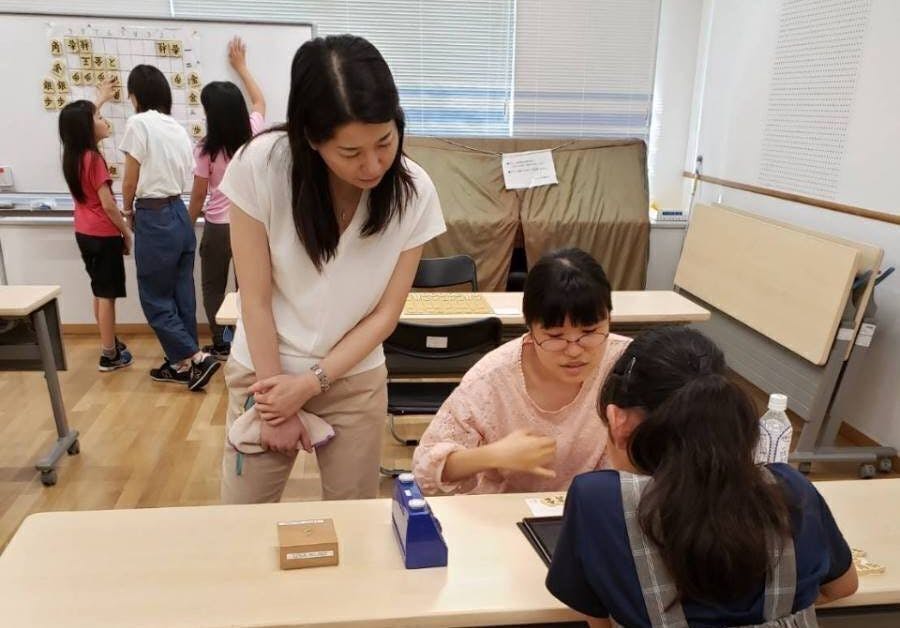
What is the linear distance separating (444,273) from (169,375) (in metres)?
1.69

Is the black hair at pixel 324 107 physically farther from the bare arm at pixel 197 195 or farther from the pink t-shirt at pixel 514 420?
the bare arm at pixel 197 195

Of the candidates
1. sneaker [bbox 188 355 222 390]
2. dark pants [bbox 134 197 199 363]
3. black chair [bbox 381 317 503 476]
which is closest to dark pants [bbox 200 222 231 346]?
dark pants [bbox 134 197 199 363]

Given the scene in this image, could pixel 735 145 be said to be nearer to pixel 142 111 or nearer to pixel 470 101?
pixel 470 101

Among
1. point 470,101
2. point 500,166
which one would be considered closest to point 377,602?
point 500,166

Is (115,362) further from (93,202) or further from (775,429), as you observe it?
(775,429)

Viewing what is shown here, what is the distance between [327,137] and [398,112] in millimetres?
133

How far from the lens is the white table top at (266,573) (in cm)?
94

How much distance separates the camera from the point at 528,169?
4.14 metres

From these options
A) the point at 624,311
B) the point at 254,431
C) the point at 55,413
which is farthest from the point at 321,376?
the point at 55,413

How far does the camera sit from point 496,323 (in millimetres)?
2105

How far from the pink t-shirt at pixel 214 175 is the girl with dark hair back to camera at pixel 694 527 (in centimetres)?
305

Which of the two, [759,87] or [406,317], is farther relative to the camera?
[759,87]

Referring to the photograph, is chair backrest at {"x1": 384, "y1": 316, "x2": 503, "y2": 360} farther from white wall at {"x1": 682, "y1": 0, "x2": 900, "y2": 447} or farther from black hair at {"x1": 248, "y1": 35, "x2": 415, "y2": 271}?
white wall at {"x1": 682, "y1": 0, "x2": 900, "y2": 447}

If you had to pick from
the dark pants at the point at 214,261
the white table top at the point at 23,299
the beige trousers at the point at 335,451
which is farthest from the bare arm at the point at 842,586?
the dark pants at the point at 214,261
